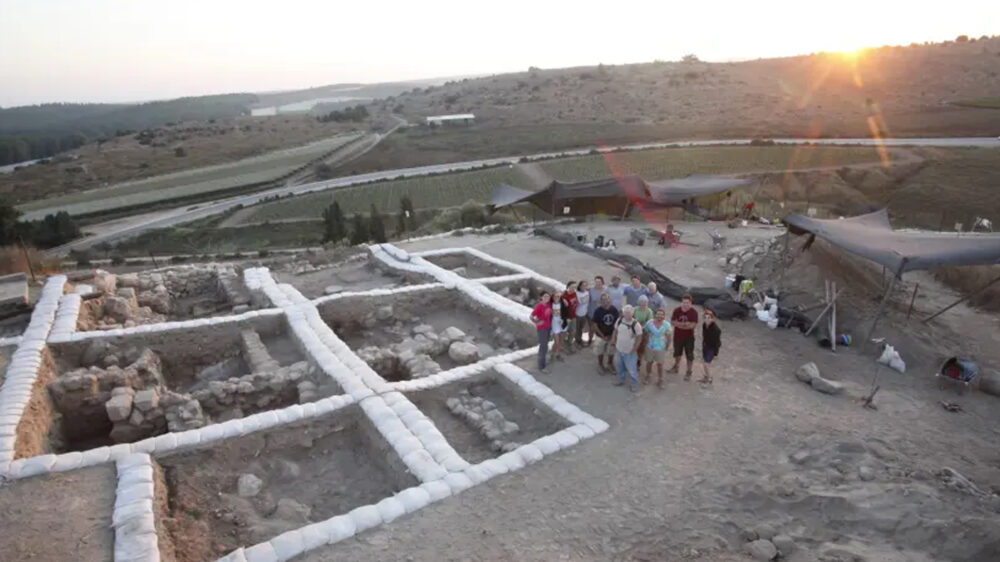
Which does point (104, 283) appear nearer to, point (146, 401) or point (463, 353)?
point (146, 401)

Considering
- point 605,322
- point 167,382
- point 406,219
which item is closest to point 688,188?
point 605,322

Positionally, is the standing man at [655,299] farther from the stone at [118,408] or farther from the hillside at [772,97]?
the hillside at [772,97]

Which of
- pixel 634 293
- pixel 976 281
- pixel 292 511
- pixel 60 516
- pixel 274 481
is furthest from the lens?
pixel 976 281

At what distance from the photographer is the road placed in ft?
138

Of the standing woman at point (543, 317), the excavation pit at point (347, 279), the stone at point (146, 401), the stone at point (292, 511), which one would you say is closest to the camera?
the stone at point (292, 511)

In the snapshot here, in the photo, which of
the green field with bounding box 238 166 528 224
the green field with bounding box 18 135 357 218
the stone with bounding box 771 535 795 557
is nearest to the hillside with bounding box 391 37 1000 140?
the green field with bounding box 238 166 528 224

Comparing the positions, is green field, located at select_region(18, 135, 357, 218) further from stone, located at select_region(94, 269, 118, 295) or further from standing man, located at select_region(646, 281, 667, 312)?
standing man, located at select_region(646, 281, 667, 312)

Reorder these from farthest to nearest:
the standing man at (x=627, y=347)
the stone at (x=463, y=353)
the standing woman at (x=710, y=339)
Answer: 1. the stone at (x=463, y=353)
2. the standing woman at (x=710, y=339)
3. the standing man at (x=627, y=347)

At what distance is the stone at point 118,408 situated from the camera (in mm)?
8547

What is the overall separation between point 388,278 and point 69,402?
7.53 metres

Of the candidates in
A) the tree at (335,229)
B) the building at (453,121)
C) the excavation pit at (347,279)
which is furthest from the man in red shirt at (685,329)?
the building at (453,121)

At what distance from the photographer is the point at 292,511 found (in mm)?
6836

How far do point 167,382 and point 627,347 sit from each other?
8.34m

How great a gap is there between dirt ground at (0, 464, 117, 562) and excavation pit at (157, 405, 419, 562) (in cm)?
61
